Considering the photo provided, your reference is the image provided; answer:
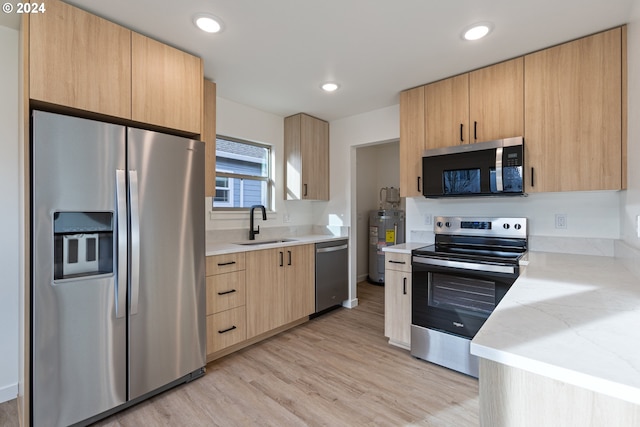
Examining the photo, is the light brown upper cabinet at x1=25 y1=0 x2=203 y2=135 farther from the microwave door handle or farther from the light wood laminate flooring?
the microwave door handle

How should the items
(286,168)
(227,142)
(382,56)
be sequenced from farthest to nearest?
(286,168) → (227,142) → (382,56)

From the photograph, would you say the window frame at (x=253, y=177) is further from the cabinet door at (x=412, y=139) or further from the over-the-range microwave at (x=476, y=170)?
the over-the-range microwave at (x=476, y=170)

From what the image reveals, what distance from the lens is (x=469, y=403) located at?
1.93 metres

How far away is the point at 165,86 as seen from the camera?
2062mm

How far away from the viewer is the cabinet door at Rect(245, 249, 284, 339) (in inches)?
106

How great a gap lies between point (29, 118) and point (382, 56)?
88.4 inches

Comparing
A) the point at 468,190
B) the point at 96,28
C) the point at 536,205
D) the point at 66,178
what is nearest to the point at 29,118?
the point at 66,178

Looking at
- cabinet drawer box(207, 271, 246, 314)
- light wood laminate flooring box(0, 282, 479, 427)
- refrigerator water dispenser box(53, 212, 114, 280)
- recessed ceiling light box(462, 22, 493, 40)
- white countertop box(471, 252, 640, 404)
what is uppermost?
recessed ceiling light box(462, 22, 493, 40)

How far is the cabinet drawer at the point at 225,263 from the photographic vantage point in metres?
2.39

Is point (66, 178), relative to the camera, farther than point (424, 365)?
No

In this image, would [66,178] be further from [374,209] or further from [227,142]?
[374,209]

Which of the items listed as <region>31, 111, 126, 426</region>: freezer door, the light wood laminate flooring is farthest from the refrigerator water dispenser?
the light wood laminate flooring

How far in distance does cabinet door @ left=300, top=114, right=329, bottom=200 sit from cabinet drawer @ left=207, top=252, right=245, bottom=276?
51.6 inches

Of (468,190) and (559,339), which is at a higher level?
(468,190)
